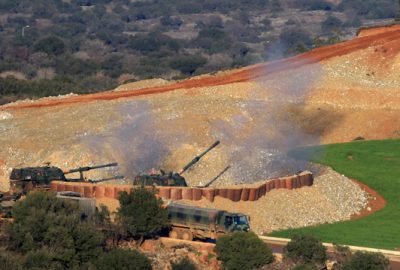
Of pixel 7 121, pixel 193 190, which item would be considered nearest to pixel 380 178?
pixel 193 190

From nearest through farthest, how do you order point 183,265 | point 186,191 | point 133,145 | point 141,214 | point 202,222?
point 183,265 < point 141,214 < point 202,222 < point 186,191 < point 133,145

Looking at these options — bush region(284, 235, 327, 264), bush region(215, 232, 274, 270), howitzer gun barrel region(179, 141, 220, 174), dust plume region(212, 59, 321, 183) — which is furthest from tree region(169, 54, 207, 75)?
bush region(284, 235, 327, 264)

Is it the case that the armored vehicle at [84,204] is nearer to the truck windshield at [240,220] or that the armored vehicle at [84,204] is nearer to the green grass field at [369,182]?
the truck windshield at [240,220]

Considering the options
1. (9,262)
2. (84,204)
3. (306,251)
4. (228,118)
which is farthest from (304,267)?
(228,118)

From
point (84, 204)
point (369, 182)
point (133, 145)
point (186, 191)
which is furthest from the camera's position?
point (133, 145)

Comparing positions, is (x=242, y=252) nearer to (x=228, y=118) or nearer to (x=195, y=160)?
(x=195, y=160)

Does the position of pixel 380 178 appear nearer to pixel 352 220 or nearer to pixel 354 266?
pixel 352 220

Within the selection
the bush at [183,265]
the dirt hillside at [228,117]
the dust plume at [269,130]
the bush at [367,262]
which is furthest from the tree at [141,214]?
the dust plume at [269,130]

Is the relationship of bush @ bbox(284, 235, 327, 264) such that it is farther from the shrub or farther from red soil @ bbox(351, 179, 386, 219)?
red soil @ bbox(351, 179, 386, 219)
